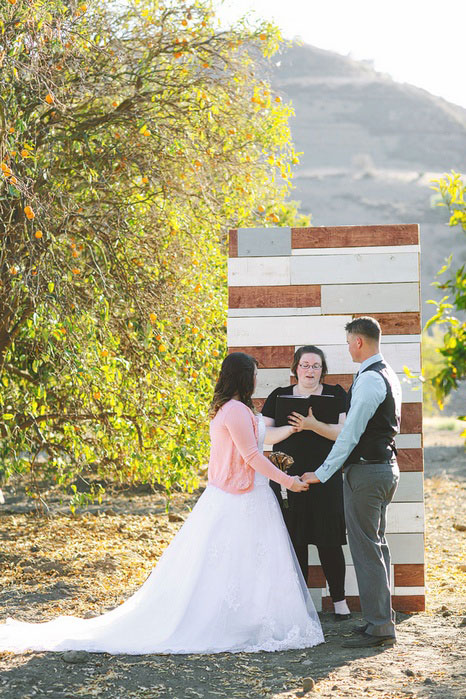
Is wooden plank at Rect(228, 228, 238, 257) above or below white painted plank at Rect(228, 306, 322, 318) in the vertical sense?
above

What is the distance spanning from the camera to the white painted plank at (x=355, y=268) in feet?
19.7

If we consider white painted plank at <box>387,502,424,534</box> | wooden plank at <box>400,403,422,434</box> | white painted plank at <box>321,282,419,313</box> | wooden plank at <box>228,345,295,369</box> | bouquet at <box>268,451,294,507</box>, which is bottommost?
white painted plank at <box>387,502,424,534</box>

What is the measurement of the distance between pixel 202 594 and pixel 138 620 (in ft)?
1.31

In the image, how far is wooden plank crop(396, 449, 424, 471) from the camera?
5918 millimetres

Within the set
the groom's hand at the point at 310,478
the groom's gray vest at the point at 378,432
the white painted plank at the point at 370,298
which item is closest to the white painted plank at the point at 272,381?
the white painted plank at the point at 370,298

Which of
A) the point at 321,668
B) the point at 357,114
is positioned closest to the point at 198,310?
the point at 321,668

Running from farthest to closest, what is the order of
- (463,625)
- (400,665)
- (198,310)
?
(198,310), (463,625), (400,665)

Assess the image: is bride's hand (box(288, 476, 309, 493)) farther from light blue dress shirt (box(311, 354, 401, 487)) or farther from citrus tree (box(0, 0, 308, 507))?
citrus tree (box(0, 0, 308, 507))

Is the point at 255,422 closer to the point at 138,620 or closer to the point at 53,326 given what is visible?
the point at 138,620

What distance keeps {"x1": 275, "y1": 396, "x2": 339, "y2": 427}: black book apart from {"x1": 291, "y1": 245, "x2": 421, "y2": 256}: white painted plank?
1.14 metres

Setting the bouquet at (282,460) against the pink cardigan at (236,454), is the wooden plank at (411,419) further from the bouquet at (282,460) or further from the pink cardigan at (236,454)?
the pink cardigan at (236,454)

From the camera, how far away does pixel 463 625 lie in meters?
5.42

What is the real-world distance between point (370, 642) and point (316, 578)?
3.29ft

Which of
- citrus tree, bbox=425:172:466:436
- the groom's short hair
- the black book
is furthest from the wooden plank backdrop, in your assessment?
citrus tree, bbox=425:172:466:436
